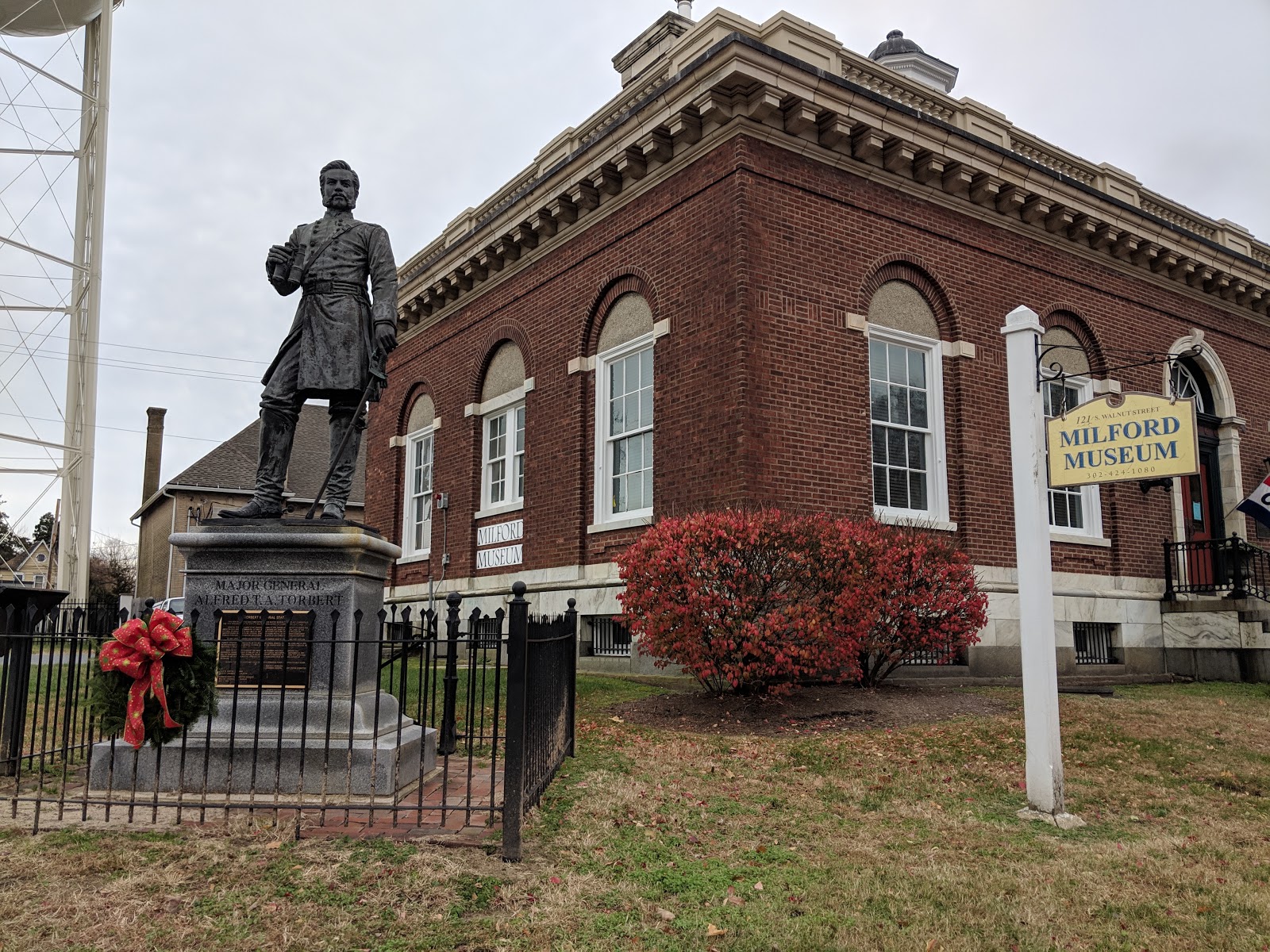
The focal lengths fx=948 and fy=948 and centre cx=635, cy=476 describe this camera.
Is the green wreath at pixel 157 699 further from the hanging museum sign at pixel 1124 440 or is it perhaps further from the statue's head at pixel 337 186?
the hanging museum sign at pixel 1124 440

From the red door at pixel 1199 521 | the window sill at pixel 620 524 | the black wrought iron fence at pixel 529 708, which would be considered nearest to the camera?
the black wrought iron fence at pixel 529 708

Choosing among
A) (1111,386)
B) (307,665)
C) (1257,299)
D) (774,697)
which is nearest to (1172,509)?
(1111,386)

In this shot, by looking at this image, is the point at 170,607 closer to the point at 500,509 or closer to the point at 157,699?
the point at 157,699

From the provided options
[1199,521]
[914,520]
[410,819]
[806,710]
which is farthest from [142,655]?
[1199,521]

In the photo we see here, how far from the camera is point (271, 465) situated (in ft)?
22.0

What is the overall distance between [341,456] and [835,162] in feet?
28.2

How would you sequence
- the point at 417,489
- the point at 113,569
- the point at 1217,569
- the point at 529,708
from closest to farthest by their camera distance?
the point at 529,708, the point at 1217,569, the point at 417,489, the point at 113,569

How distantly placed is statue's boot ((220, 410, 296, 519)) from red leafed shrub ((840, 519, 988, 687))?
17.7 ft

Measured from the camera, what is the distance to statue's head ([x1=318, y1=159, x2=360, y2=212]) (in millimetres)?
7051

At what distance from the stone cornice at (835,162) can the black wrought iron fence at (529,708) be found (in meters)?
7.79

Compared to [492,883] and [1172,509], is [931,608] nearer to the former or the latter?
[492,883]

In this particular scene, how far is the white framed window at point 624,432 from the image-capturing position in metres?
13.4

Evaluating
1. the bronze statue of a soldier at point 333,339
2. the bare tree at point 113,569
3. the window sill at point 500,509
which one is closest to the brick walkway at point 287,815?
the bronze statue of a soldier at point 333,339

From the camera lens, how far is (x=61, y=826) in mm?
5086
